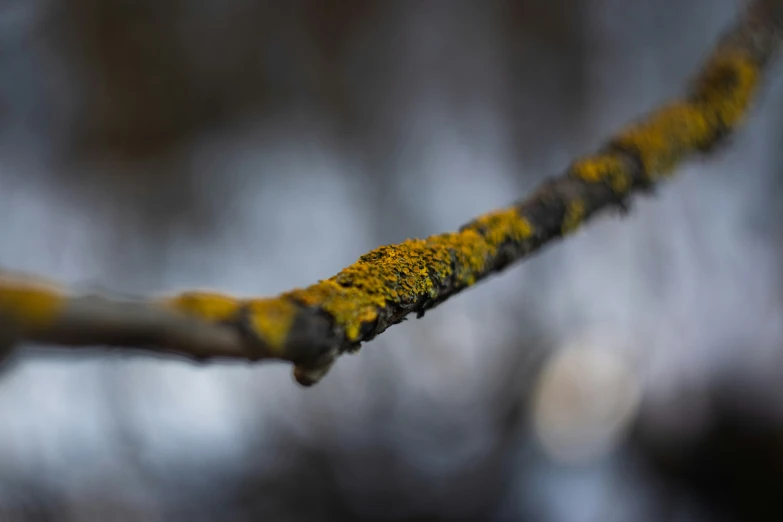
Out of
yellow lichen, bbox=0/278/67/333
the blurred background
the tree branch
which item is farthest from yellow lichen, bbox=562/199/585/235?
the blurred background

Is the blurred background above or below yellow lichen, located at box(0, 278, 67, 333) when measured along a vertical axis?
above

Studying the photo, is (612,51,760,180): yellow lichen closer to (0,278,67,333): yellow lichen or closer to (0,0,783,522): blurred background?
(0,278,67,333): yellow lichen

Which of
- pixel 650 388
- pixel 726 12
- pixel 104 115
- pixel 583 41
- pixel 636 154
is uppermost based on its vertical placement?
pixel 104 115

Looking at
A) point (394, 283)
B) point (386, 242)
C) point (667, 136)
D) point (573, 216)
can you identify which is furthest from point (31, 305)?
point (386, 242)

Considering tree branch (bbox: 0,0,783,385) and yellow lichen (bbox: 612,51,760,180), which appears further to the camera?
yellow lichen (bbox: 612,51,760,180)

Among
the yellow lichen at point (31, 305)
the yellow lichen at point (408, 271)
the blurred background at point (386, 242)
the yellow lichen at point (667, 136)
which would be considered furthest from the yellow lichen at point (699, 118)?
the blurred background at point (386, 242)

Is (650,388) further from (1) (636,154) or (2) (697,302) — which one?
(1) (636,154)

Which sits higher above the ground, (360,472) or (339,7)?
(339,7)

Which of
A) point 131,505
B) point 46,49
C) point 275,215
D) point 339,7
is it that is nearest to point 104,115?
point 46,49

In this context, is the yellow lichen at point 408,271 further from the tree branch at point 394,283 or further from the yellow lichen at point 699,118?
the yellow lichen at point 699,118
